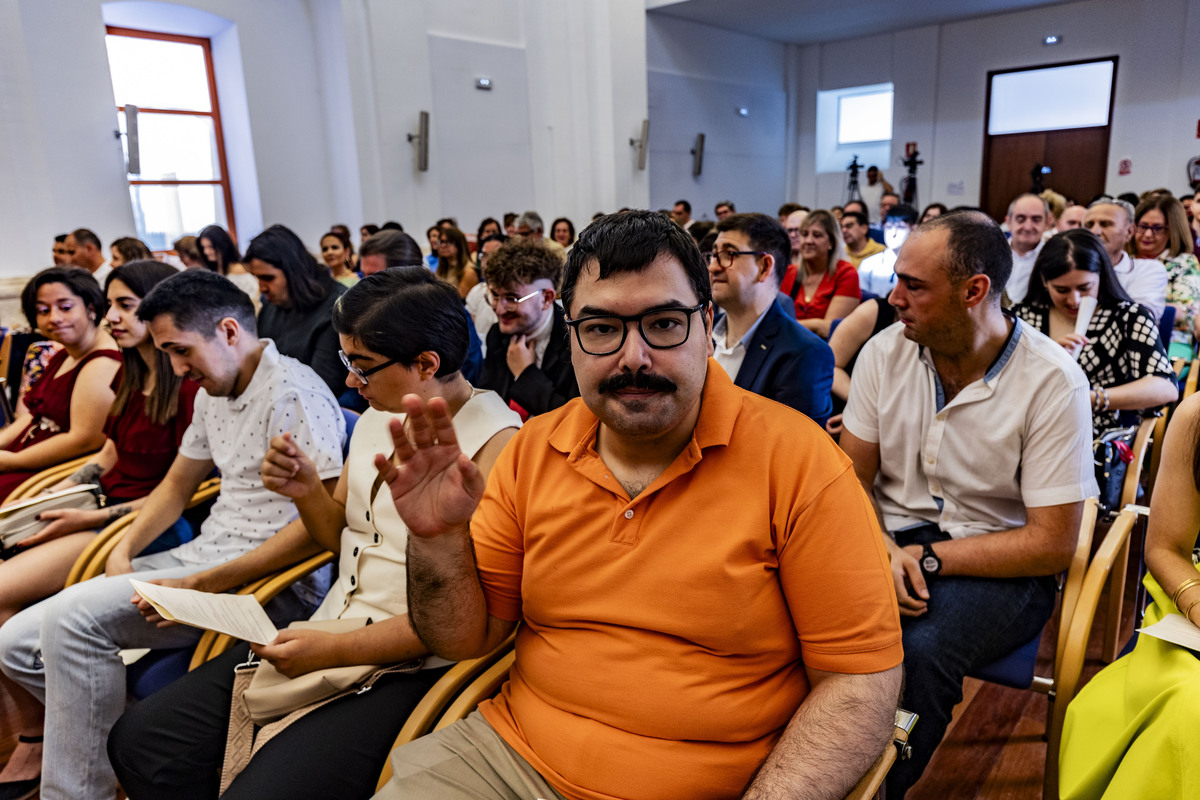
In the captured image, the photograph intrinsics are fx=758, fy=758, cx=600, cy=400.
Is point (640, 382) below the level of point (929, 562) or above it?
above

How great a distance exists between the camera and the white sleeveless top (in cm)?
164

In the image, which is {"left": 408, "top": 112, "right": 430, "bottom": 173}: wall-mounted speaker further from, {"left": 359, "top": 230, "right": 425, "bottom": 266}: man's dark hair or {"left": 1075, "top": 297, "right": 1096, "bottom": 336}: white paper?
{"left": 1075, "top": 297, "right": 1096, "bottom": 336}: white paper

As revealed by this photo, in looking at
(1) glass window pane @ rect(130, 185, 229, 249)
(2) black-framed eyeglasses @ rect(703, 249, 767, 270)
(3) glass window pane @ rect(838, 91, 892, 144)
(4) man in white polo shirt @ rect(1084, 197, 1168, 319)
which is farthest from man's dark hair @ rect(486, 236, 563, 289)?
(3) glass window pane @ rect(838, 91, 892, 144)

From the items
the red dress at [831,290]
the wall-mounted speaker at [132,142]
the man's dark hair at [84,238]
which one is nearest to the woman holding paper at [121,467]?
the red dress at [831,290]

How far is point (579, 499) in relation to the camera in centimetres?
123

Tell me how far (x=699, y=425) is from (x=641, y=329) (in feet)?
0.60

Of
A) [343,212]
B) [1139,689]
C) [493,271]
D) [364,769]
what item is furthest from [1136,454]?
[343,212]

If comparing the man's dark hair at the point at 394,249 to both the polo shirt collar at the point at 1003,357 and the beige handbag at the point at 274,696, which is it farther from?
the polo shirt collar at the point at 1003,357

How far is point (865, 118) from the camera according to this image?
13047 millimetres

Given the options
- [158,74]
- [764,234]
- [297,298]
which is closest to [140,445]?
[297,298]

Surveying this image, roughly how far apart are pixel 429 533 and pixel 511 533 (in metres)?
0.16

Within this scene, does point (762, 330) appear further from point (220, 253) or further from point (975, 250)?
point (220, 253)

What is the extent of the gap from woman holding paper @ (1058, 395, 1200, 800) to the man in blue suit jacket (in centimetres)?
92

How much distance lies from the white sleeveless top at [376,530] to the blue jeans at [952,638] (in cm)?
95
